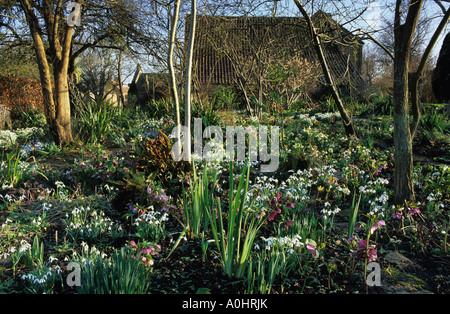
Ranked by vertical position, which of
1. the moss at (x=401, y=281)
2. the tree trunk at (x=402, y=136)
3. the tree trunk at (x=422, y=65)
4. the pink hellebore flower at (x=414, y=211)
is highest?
the tree trunk at (x=422, y=65)

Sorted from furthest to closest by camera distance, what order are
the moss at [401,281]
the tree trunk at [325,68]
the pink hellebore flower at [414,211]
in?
the tree trunk at [325,68] < the pink hellebore flower at [414,211] < the moss at [401,281]

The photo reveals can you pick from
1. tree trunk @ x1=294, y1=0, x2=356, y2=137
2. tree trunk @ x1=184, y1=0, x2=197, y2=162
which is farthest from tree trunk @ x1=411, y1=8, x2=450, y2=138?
tree trunk @ x1=184, y1=0, x2=197, y2=162

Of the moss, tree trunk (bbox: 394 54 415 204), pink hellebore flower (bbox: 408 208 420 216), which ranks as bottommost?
the moss

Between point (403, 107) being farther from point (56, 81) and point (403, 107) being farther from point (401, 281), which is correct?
point (56, 81)

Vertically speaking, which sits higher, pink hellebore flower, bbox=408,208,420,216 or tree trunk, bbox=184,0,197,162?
tree trunk, bbox=184,0,197,162

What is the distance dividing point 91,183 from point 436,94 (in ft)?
53.8

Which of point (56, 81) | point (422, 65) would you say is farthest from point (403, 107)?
point (56, 81)

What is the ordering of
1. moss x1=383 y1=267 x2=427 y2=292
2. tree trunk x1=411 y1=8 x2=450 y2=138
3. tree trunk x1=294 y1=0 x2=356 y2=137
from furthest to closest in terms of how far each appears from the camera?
tree trunk x1=294 y1=0 x2=356 y2=137 < tree trunk x1=411 y1=8 x2=450 y2=138 < moss x1=383 y1=267 x2=427 y2=292

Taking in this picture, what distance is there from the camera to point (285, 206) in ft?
10.8

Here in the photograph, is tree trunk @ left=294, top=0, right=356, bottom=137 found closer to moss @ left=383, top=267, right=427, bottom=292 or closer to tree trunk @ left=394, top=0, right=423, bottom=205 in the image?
tree trunk @ left=394, top=0, right=423, bottom=205

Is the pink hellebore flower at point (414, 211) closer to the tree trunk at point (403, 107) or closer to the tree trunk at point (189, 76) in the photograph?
the tree trunk at point (403, 107)

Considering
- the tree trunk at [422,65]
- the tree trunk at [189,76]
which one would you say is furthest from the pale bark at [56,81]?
the tree trunk at [422,65]

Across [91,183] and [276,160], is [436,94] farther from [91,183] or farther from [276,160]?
[91,183]
